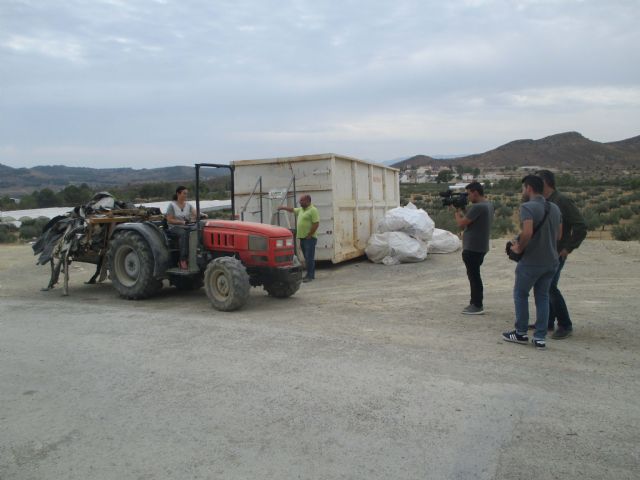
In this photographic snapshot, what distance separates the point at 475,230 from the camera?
23.7ft

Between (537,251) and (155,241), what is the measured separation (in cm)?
560

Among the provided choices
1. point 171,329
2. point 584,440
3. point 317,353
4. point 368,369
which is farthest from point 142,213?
point 584,440

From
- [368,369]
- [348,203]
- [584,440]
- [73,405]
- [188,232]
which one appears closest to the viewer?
[584,440]

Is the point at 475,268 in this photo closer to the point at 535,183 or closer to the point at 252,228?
the point at 535,183

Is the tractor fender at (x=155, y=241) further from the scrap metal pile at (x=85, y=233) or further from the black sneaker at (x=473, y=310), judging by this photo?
the black sneaker at (x=473, y=310)

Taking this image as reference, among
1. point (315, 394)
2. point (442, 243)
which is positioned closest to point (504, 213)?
point (442, 243)

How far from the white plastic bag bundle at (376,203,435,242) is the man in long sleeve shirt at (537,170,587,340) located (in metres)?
7.16

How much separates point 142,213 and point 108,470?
6.92 metres

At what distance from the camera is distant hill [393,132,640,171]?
85188mm

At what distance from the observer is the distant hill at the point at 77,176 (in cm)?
9831

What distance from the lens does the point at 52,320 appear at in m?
7.30

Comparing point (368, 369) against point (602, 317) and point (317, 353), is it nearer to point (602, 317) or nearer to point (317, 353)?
point (317, 353)

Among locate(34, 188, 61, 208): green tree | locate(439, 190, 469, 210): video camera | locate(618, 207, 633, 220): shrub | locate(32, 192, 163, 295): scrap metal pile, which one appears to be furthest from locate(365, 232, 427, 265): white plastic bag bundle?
locate(34, 188, 61, 208): green tree

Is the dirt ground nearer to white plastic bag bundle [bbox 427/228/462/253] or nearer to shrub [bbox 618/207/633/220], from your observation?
white plastic bag bundle [bbox 427/228/462/253]
